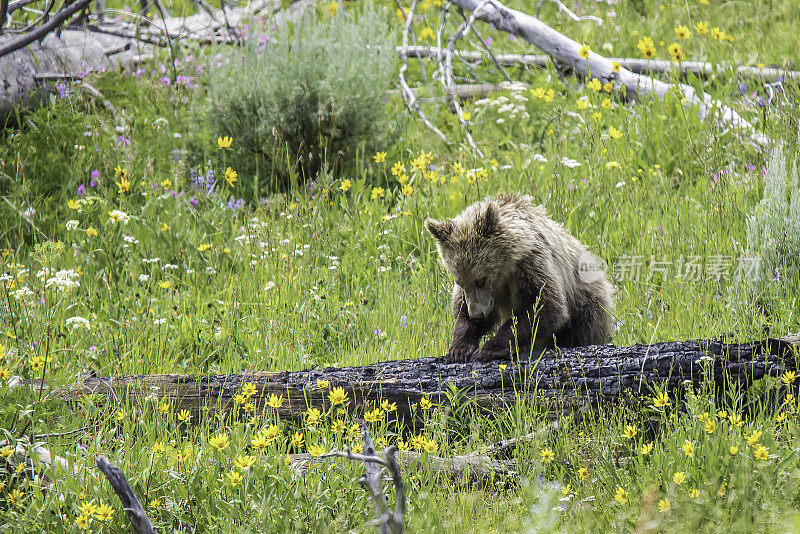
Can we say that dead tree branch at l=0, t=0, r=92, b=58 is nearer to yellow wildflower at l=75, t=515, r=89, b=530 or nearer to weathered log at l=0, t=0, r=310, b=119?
weathered log at l=0, t=0, r=310, b=119

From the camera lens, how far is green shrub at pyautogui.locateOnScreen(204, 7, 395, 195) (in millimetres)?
7219

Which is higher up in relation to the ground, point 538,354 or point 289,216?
point 289,216

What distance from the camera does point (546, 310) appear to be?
4.20m

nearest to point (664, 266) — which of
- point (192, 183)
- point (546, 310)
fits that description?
point (546, 310)

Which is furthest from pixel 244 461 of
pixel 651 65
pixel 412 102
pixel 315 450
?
pixel 651 65

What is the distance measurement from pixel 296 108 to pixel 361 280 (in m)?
2.23

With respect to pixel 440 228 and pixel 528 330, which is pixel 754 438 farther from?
pixel 440 228

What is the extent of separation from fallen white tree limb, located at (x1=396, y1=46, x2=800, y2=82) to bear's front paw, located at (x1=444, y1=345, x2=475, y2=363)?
185 inches

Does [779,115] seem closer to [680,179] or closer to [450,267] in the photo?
[680,179]

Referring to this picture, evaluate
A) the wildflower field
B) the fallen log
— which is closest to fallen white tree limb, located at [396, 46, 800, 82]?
the wildflower field

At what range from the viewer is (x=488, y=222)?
169 inches

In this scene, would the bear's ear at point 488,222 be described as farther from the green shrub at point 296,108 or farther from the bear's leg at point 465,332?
the green shrub at point 296,108

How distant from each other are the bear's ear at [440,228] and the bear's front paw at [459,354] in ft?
2.03

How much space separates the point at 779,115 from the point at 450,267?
3.81 m
